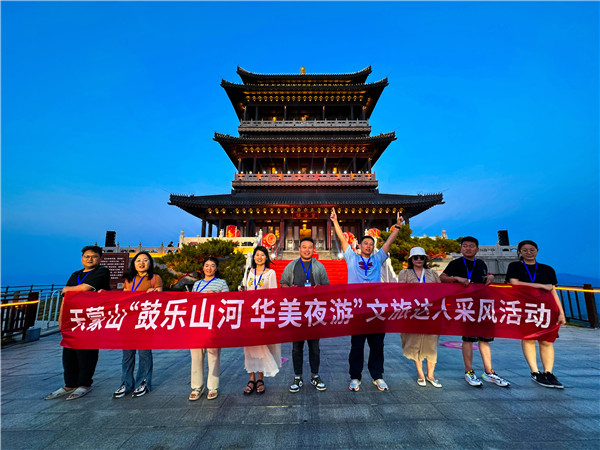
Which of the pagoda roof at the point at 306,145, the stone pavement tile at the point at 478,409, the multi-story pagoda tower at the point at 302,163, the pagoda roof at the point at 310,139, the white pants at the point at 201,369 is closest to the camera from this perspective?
the stone pavement tile at the point at 478,409

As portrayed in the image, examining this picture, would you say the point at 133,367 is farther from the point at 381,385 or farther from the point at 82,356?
the point at 381,385

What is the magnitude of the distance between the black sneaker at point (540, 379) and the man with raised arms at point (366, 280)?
2.28 meters

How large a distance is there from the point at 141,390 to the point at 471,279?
513 centimetres

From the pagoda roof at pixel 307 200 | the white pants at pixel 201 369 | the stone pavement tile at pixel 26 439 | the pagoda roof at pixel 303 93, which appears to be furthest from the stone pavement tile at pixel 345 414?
the pagoda roof at pixel 303 93

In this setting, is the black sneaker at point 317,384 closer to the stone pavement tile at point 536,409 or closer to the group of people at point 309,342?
the group of people at point 309,342

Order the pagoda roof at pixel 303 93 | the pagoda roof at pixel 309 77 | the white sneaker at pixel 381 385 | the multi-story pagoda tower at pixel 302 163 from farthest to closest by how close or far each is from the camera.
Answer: the pagoda roof at pixel 309 77 < the pagoda roof at pixel 303 93 < the multi-story pagoda tower at pixel 302 163 < the white sneaker at pixel 381 385

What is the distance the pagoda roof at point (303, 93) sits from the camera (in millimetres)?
25703

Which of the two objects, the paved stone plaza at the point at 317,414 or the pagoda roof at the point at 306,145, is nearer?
the paved stone plaza at the point at 317,414

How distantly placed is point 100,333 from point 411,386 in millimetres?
4504

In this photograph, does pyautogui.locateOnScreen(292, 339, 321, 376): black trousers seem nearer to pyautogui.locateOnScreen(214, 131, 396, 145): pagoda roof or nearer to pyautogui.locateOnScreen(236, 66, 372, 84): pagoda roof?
pyautogui.locateOnScreen(214, 131, 396, 145): pagoda roof

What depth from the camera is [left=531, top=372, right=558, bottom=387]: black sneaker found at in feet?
12.0

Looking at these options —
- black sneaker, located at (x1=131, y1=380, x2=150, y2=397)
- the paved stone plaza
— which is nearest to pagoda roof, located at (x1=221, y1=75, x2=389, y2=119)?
the paved stone plaza

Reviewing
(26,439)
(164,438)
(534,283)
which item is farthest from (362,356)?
(26,439)

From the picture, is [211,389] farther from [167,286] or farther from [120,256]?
[120,256]
